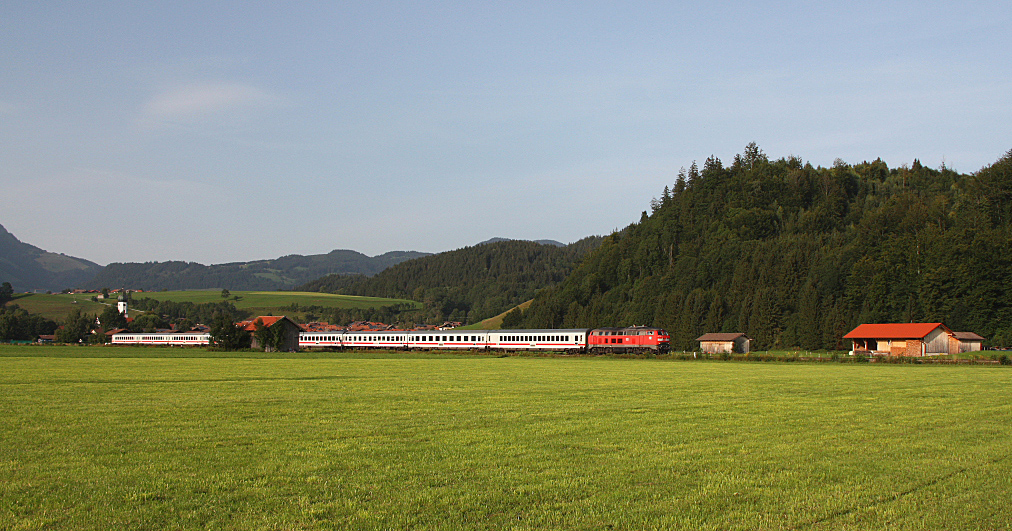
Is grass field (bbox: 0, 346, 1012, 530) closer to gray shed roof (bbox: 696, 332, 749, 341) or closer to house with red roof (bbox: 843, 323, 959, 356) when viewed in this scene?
house with red roof (bbox: 843, 323, 959, 356)

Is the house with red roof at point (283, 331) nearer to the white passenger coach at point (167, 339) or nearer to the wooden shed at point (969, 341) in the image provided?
the white passenger coach at point (167, 339)

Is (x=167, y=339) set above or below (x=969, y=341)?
below

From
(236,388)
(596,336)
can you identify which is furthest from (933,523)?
(596,336)

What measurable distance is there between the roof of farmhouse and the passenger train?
67.7 feet

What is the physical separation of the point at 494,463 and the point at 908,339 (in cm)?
7240

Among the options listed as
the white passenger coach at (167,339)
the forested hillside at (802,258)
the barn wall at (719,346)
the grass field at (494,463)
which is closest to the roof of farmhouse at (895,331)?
the forested hillside at (802,258)

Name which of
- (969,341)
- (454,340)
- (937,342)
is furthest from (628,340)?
(969,341)

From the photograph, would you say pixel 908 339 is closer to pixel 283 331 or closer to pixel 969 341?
pixel 969 341

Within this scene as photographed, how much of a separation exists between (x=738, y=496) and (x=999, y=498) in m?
3.44

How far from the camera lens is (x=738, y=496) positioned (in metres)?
9.58

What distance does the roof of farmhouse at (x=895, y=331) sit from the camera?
236 feet

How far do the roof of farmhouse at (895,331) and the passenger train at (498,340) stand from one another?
2064 cm

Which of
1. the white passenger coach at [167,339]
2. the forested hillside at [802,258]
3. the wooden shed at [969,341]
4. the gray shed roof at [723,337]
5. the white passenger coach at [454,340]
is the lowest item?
the white passenger coach at [167,339]

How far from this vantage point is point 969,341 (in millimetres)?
78688
